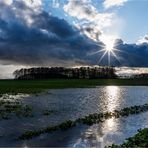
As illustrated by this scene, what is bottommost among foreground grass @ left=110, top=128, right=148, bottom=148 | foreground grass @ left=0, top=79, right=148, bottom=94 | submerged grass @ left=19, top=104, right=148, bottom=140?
submerged grass @ left=19, top=104, right=148, bottom=140

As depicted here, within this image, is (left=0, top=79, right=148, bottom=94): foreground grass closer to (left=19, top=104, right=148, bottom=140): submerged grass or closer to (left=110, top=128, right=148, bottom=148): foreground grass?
(left=19, top=104, right=148, bottom=140): submerged grass

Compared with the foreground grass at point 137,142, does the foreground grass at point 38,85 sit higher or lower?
higher

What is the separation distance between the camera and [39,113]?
3753cm

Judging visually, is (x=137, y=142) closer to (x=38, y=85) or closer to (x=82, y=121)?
(x=82, y=121)

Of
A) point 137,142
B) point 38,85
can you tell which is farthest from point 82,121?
point 38,85

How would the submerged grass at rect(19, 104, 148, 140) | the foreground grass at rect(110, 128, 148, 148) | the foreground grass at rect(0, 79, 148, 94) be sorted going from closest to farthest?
the foreground grass at rect(110, 128, 148, 148)
the submerged grass at rect(19, 104, 148, 140)
the foreground grass at rect(0, 79, 148, 94)

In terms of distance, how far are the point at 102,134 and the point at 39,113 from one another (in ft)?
43.2

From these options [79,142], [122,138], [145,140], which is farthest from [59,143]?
[145,140]

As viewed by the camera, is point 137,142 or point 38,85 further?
point 38,85

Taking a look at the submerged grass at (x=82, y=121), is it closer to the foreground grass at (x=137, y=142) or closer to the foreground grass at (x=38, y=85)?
the foreground grass at (x=137, y=142)

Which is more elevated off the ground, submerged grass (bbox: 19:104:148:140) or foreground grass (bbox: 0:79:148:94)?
foreground grass (bbox: 0:79:148:94)

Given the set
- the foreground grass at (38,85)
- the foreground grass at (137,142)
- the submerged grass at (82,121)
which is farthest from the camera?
the foreground grass at (38,85)

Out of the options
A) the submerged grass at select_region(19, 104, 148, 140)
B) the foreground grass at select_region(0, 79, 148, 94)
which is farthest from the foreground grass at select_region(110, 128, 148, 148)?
the foreground grass at select_region(0, 79, 148, 94)

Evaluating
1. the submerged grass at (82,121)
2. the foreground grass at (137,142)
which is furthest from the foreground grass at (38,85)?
the foreground grass at (137,142)
